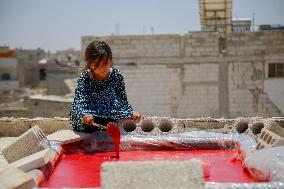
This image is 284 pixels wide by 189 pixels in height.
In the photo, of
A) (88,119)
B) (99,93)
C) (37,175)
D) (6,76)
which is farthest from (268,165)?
(6,76)

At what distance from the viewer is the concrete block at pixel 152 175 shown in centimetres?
227

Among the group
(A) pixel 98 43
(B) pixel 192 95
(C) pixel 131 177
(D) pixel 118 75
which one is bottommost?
(B) pixel 192 95

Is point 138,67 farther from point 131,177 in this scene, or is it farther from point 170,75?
point 131,177

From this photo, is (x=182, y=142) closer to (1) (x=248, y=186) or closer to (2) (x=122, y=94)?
(2) (x=122, y=94)

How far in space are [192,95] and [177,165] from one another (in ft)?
41.9

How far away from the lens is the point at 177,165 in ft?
7.88

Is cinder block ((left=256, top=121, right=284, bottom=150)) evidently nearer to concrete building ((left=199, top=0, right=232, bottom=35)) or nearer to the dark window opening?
concrete building ((left=199, top=0, right=232, bottom=35))

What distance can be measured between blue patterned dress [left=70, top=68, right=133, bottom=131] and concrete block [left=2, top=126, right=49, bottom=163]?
755 mm

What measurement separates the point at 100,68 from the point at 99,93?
0.99ft

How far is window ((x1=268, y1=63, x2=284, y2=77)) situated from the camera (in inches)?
583

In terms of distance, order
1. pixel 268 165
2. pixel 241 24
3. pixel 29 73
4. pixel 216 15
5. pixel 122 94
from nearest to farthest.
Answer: pixel 268 165, pixel 122 94, pixel 216 15, pixel 241 24, pixel 29 73

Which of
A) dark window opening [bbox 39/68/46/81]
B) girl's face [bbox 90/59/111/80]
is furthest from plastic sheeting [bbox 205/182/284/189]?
dark window opening [bbox 39/68/46/81]

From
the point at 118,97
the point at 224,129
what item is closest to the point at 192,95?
the point at 224,129

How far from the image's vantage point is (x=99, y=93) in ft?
15.8
